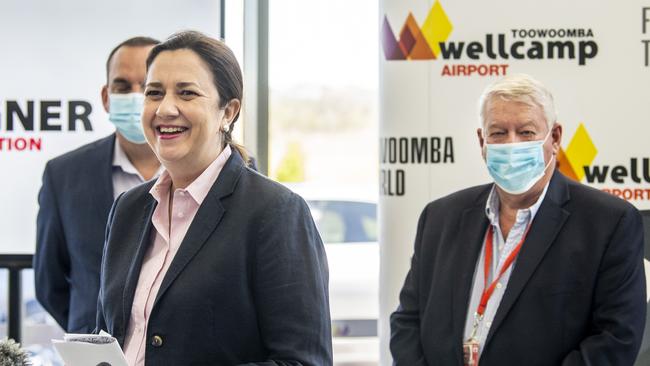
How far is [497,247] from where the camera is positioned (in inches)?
113

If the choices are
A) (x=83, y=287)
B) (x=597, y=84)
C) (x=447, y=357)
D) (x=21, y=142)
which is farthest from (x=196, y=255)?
(x=21, y=142)

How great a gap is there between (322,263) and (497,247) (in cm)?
96

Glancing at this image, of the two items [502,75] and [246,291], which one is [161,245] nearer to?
[246,291]

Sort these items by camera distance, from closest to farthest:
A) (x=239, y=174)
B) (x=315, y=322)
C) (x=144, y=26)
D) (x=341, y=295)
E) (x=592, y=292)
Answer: (x=315, y=322)
(x=239, y=174)
(x=592, y=292)
(x=144, y=26)
(x=341, y=295)

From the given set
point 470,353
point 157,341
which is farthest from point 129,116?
point 157,341

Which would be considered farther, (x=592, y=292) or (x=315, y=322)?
(x=592, y=292)

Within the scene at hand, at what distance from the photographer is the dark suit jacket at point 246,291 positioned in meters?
1.97

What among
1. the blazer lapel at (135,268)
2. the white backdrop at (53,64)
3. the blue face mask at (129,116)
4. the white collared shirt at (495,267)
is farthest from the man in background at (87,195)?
the white collared shirt at (495,267)

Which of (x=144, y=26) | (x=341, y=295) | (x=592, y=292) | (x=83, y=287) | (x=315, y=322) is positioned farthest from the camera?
(x=341, y=295)

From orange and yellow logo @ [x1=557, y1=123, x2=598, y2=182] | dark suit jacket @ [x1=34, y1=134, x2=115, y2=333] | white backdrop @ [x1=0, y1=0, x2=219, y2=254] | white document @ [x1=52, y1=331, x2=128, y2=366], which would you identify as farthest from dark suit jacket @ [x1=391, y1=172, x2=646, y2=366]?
white backdrop @ [x1=0, y1=0, x2=219, y2=254]

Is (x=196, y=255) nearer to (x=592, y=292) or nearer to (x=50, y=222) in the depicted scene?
(x=592, y=292)

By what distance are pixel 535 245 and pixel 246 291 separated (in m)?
1.10

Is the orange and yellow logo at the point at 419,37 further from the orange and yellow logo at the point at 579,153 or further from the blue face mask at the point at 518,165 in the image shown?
the blue face mask at the point at 518,165

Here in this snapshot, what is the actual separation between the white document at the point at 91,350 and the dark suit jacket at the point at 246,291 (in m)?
0.16
